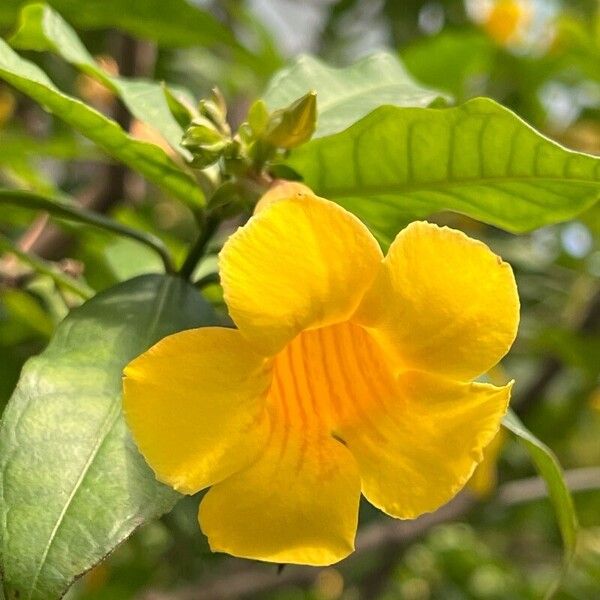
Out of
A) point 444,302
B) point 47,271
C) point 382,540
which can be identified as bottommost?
→ point 382,540

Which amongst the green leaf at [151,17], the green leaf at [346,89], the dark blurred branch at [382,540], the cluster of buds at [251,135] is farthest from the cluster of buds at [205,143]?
the dark blurred branch at [382,540]

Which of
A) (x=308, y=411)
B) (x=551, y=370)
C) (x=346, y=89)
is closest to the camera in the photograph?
(x=308, y=411)

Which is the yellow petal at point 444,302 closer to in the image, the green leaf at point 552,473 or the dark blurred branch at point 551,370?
the green leaf at point 552,473

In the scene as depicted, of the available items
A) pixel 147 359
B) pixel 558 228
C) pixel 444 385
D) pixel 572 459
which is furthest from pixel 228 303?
pixel 572 459

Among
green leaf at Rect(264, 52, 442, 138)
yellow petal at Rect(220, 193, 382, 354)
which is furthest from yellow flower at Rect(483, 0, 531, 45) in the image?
yellow petal at Rect(220, 193, 382, 354)

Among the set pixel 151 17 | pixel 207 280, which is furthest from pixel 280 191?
pixel 151 17

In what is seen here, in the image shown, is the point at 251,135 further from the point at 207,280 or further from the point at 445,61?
the point at 445,61
